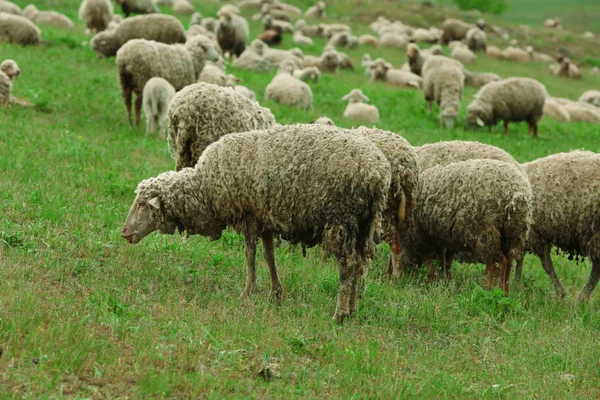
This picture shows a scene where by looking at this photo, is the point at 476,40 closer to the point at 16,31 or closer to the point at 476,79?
the point at 476,79

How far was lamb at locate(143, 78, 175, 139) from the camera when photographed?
1398 cm

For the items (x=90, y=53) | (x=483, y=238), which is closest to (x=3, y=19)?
(x=90, y=53)

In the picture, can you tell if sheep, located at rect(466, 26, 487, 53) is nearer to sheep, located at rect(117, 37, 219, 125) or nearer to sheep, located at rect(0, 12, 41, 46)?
sheep, located at rect(0, 12, 41, 46)

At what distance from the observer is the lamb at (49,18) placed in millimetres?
26078

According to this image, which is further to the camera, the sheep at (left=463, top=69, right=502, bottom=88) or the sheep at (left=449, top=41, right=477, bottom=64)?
the sheep at (left=449, top=41, right=477, bottom=64)

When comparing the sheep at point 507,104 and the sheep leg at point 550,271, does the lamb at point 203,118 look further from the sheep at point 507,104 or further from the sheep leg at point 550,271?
the sheep at point 507,104

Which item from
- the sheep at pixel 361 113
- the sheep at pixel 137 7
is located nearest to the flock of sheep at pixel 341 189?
the sheep at pixel 361 113

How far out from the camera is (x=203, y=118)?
966 centimetres

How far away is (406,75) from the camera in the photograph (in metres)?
26.3

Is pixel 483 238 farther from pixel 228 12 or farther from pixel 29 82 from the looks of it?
pixel 228 12

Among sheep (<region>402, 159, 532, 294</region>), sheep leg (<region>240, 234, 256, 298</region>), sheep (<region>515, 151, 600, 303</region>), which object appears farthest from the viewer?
sheep (<region>515, 151, 600, 303</region>)

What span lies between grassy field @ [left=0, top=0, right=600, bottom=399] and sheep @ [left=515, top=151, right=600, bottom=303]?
62 cm

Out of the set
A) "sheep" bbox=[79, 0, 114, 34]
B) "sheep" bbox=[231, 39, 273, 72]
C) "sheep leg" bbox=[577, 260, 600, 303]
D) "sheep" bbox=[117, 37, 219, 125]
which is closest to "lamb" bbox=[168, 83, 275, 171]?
"sheep leg" bbox=[577, 260, 600, 303]

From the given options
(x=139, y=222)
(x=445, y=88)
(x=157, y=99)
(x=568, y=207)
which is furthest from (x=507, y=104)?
(x=139, y=222)
